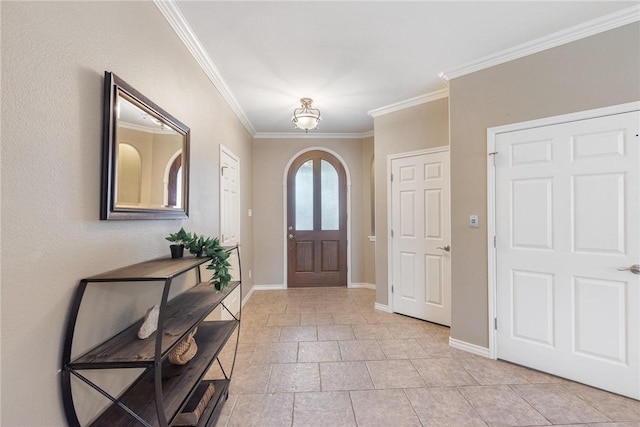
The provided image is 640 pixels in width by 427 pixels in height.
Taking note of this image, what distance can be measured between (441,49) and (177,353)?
2901mm

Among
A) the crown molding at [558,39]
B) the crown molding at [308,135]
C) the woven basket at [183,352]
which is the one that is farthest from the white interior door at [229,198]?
the crown molding at [558,39]

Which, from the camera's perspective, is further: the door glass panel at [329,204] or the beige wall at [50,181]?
the door glass panel at [329,204]

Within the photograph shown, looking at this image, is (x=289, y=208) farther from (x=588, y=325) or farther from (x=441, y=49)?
(x=588, y=325)

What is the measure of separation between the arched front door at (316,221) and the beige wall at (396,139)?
107 cm

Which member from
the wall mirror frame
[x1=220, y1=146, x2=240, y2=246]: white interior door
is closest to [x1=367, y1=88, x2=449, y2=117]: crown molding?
[x1=220, y1=146, x2=240, y2=246]: white interior door

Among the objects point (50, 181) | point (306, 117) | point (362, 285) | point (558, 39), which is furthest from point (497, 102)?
point (362, 285)

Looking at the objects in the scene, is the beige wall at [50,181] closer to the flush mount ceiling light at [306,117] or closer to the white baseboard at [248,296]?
the flush mount ceiling light at [306,117]

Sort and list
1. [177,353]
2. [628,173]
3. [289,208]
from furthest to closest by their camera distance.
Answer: [289,208]
[628,173]
[177,353]

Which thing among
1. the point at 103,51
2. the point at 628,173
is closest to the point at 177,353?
the point at 103,51

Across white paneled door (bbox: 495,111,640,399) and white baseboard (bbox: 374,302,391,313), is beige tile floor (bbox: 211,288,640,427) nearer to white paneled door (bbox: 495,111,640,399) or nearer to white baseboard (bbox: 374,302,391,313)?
white paneled door (bbox: 495,111,640,399)

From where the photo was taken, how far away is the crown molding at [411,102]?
3.11 m

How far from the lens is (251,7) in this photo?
1.81m

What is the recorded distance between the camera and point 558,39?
82.4 inches

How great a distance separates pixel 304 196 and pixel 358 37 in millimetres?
2913
